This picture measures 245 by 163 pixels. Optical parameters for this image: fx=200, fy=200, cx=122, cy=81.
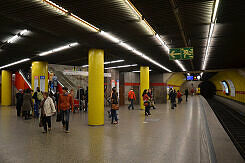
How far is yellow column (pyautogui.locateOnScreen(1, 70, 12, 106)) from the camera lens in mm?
23312

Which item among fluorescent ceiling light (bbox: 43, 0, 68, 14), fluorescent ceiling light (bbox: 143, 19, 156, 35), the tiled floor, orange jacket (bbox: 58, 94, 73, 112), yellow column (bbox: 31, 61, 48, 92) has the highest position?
fluorescent ceiling light (bbox: 43, 0, 68, 14)

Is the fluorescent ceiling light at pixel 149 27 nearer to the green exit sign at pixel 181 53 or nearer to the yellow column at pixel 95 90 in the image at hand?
the green exit sign at pixel 181 53

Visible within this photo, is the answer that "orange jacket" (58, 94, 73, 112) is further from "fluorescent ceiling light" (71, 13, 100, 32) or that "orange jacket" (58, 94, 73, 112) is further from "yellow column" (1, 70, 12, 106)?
"yellow column" (1, 70, 12, 106)

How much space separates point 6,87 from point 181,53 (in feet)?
70.0

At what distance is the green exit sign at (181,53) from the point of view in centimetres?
1047

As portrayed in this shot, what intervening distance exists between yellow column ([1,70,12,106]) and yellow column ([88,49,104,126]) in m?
17.5

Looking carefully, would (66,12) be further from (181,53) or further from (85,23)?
(181,53)

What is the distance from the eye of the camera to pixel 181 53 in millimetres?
10727

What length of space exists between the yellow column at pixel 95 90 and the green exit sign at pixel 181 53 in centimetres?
390

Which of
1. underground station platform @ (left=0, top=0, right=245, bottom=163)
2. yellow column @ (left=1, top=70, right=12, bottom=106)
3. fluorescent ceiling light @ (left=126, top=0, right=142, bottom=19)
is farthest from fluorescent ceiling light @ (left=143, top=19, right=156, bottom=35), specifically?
yellow column @ (left=1, top=70, right=12, bottom=106)

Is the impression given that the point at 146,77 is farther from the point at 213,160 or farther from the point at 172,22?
the point at 213,160

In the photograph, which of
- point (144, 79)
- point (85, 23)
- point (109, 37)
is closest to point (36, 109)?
point (109, 37)

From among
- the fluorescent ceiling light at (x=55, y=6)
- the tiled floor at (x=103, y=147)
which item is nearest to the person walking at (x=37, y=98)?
the tiled floor at (x=103, y=147)

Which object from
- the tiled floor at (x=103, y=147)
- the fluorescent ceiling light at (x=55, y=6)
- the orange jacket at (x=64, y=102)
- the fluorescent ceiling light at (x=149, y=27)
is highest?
the fluorescent ceiling light at (x=55, y=6)
